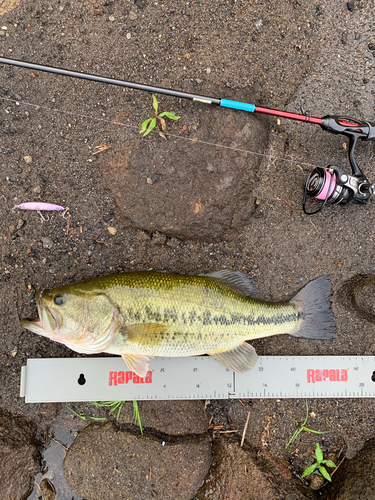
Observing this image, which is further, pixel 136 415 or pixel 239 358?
pixel 136 415

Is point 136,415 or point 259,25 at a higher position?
point 259,25

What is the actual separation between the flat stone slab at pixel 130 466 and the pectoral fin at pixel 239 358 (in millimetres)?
952

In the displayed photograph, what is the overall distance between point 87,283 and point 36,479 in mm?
2272

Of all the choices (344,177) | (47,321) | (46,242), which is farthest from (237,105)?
(47,321)

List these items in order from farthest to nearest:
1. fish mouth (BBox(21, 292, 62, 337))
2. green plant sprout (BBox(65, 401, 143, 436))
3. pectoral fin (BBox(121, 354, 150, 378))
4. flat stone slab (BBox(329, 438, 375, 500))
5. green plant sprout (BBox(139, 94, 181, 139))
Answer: green plant sprout (BBox(65, 401, 143, 436)), green plant sprout (BBox(139, 94, 181, 139)), flat stone slab (BBox(329, 438, 375, 500)), pectoral fin (BBox(121, 354, 150, 378)), fish mouth (BBox(21, 292, 62, 337))

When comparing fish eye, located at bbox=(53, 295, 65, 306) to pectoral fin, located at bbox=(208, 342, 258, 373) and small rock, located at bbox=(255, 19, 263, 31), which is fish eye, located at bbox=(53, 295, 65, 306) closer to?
pectoral fin, located at bbox=(208, 342, 258, 373)

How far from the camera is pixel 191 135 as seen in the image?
3365 mm

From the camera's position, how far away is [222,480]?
3.38 metres

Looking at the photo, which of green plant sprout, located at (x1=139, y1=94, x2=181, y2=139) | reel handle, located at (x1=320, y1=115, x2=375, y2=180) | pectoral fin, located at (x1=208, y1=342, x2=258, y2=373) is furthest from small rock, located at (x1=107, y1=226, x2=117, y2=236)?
reel handle, located at (x1=320, y1=115, x2=375, y2=180)

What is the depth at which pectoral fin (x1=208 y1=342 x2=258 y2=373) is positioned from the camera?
324cm

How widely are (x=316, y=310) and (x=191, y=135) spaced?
2.21 metres

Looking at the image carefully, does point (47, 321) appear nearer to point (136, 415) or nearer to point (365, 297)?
point (136, 415)

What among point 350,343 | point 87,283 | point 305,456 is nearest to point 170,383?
point 87,283

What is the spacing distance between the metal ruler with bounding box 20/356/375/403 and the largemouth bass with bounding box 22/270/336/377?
1.14 feet
